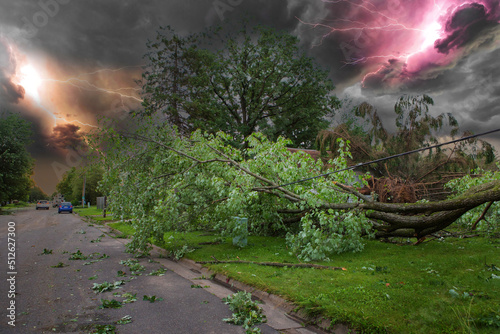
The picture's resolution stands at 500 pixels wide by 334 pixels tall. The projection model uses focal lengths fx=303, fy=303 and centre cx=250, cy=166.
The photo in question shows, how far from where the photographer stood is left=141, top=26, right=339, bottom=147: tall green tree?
2834cm

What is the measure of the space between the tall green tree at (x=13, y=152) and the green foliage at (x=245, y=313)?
31.5 metres

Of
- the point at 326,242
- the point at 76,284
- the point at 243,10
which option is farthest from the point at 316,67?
the point at 76,284

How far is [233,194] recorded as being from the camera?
7.46 metres

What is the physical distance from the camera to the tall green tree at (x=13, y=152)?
28.5 m

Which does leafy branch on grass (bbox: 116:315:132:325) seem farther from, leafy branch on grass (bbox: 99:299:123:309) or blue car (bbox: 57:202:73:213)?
blue car (bbox: 57:202:73:213)

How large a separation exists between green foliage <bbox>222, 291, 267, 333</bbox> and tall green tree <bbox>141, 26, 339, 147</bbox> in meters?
23.8

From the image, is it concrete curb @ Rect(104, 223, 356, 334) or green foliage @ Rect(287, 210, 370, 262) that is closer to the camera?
concrete curb @ Rect(104, 223, 356, 334)

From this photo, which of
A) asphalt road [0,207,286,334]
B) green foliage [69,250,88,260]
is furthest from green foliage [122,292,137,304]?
green foliage [69,250,88,260]

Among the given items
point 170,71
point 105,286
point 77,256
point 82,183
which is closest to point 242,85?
point 170,71

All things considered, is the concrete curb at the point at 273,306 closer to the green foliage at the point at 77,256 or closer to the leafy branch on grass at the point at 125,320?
the leafy branch on grass at the point at 125,320

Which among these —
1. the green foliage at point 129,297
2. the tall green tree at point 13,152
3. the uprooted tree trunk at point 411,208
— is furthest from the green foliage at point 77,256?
the tall green tree at point 13,152

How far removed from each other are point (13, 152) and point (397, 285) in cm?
3579

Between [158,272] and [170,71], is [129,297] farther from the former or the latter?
[170,71]

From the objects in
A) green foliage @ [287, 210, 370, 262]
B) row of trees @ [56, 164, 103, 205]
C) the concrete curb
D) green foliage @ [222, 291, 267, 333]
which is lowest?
the concrete curb
